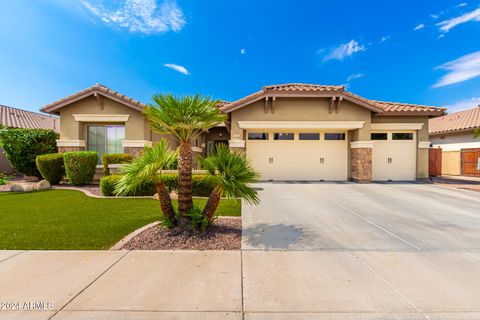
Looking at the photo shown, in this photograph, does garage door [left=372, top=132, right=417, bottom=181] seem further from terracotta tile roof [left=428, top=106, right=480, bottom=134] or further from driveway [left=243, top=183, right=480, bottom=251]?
terracotta tile roof [left=428, top=106, right=480, bottom=134]

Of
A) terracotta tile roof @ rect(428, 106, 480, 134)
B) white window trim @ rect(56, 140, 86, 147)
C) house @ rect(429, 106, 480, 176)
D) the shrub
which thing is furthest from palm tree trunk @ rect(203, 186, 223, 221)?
terracotta tile roof @ rect(428, 106, 480, 134)

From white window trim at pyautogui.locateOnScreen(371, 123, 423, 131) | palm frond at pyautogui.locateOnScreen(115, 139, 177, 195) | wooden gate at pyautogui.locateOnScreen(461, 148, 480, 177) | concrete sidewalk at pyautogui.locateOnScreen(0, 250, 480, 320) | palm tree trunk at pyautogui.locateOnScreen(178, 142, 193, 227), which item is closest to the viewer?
concrete sidewalk at pyautogui.locateOnScreen(0, 250, 480, 320)

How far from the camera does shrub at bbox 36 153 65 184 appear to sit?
980 centimetres

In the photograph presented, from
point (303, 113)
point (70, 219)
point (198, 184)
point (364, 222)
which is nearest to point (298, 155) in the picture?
point (303, 113)

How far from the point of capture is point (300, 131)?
1212 cm

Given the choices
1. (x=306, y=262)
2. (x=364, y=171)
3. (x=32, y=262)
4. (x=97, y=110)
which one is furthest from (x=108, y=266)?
(x=364, y=171)

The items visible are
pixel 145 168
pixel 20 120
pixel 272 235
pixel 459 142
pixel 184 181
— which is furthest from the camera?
pixel 20 120

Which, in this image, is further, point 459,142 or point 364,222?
point 459,142

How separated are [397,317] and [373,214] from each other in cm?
424

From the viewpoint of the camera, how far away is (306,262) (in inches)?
130

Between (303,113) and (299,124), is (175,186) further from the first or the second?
(303,113)

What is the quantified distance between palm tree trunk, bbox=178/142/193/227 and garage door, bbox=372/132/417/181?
1190cm

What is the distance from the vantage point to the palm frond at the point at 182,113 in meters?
3.92

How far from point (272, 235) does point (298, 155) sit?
8.48 meters
